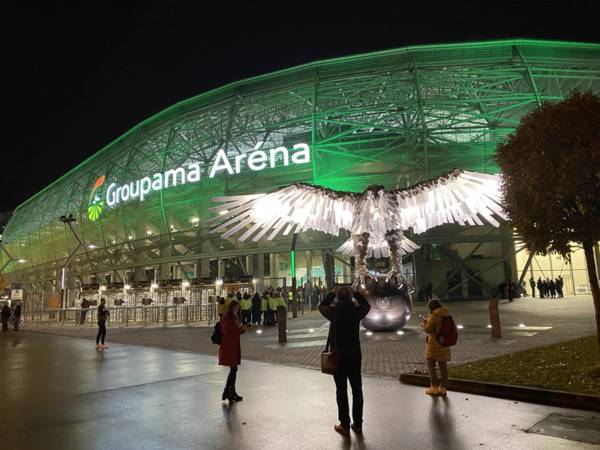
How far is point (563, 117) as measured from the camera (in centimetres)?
691

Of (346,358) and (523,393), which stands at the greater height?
(346,358)

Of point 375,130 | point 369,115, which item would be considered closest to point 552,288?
point 375,130

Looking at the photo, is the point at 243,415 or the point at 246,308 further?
the point at 246,308

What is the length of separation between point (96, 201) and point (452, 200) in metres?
41.3

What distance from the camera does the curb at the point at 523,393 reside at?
5.40 metres

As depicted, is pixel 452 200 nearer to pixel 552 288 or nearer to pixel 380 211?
pixel 380 211

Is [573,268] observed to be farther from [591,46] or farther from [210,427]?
[210,427]

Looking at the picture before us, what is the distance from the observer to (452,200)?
1172 cm

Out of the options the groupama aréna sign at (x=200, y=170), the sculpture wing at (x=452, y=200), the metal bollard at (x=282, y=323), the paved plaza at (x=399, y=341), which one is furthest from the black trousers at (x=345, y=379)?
the groupama aréna sign at (x=200, y=170)

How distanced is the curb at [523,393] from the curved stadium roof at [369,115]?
22040 mm

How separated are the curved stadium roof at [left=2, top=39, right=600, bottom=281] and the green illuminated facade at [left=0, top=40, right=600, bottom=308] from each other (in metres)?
0.09

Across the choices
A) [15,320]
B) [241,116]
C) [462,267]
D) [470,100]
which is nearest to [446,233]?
[462,267]

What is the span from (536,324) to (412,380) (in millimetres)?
9293

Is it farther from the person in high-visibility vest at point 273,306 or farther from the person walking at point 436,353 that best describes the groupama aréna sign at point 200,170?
the person walking at point 436,353
